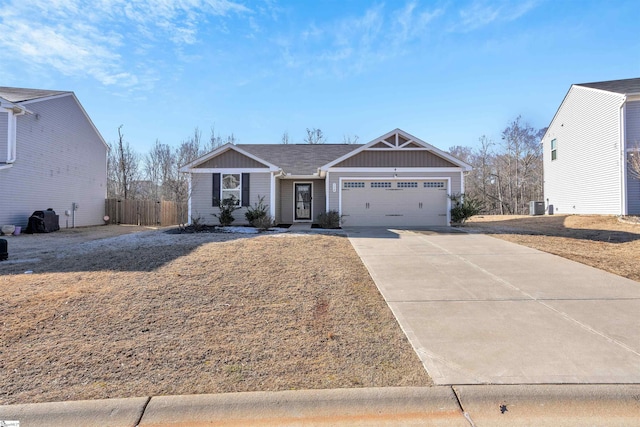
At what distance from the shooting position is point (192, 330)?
3611mm

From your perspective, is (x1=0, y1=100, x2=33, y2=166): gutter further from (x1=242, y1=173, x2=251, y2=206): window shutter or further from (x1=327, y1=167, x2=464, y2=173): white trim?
(x1=327, y1=167, x2=464, y2=173): white trim

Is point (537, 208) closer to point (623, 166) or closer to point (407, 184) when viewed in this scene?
point (623, 166)

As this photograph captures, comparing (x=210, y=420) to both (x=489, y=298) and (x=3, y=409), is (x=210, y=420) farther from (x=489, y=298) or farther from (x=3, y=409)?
(x=489, y=298)

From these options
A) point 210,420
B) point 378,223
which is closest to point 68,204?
point 378,223

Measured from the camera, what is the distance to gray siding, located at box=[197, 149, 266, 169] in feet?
47.4

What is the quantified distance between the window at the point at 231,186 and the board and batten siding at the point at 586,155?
16.9 m

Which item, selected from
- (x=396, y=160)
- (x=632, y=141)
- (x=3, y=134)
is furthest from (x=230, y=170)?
(x=632, y=141)

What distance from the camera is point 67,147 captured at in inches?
661

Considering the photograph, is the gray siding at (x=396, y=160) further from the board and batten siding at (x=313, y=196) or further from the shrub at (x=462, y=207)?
the board and batten siding at (x=313, y=196)

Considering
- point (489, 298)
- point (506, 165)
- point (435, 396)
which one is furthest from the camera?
point (506, 165)

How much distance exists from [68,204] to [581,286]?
2042 cm

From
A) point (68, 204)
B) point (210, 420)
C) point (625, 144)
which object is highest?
point (625, 144)

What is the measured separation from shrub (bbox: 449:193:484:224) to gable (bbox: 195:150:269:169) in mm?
8250

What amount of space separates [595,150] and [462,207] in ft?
29.0
